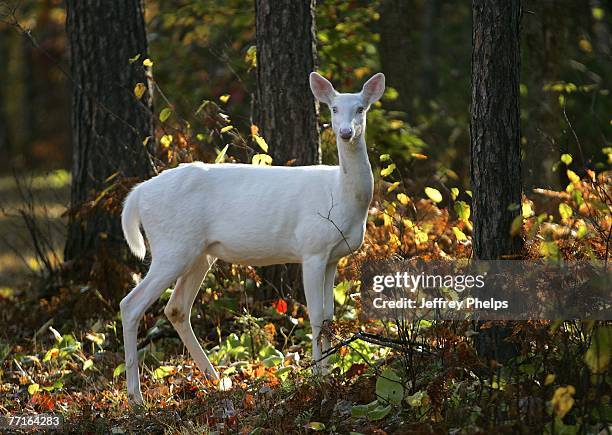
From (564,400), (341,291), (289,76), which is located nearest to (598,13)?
(289,76)

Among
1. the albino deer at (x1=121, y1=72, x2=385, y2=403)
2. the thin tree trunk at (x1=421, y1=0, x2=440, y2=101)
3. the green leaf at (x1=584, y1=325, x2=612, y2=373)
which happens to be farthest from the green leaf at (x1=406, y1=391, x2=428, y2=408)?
the thin tree trunk at (x1=421, y1=0, x2=440, y2=101)

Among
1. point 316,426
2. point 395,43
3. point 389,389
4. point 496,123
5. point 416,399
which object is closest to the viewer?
point 416,399

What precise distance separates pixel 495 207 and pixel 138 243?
2.32 meters

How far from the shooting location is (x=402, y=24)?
10750 millimetres

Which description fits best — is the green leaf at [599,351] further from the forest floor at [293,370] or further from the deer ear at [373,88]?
the deer ear at [373,88]

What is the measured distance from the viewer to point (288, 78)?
709 centimetres

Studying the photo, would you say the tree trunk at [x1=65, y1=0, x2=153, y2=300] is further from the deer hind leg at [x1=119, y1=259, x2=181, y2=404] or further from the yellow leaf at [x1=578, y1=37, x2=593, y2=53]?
the yellow leaf at [x1=578, y1=37, x2=593, y2=53]

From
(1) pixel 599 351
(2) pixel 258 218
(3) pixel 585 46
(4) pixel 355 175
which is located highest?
(3) pixel 585 46

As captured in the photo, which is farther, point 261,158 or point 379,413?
point 261,158

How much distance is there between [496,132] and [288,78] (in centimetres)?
246

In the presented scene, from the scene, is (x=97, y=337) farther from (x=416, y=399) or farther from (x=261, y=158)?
(x=416, y=399)

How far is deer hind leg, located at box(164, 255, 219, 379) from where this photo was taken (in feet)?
19.6

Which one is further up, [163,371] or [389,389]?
[389,389]

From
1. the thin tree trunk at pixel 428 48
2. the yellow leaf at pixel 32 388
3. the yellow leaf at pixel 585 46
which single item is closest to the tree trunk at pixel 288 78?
the yellow leaf at pixel 32 388
